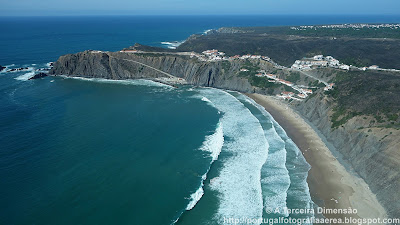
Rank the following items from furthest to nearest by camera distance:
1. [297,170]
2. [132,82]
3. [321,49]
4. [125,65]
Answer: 1. [321,49]
2. [125,65]
3. [132,82]
4. [297,170]

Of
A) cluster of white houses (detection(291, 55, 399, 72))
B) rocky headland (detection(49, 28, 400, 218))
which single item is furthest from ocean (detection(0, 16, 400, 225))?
cluster of white houses (detection(291, 55, 399, 72))

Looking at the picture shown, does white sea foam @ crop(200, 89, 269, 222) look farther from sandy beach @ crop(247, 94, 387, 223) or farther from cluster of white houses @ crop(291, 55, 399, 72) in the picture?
cluster of white houses @ crop(291, 55, 399, 72)

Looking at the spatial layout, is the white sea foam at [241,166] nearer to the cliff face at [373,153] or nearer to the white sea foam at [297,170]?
the white sea foam at [297,170]

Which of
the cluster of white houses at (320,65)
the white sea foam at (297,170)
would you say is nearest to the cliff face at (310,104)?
the white sea foam at (297,170)

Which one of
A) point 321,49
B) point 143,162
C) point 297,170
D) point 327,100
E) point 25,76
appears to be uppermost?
point 321,49

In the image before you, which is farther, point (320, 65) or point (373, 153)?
point (320, 65)

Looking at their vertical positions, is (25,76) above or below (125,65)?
Answer: below

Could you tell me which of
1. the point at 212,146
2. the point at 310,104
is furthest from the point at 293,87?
the point at 212,146

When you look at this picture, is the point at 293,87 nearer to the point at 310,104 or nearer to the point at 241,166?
the point at 310,104
